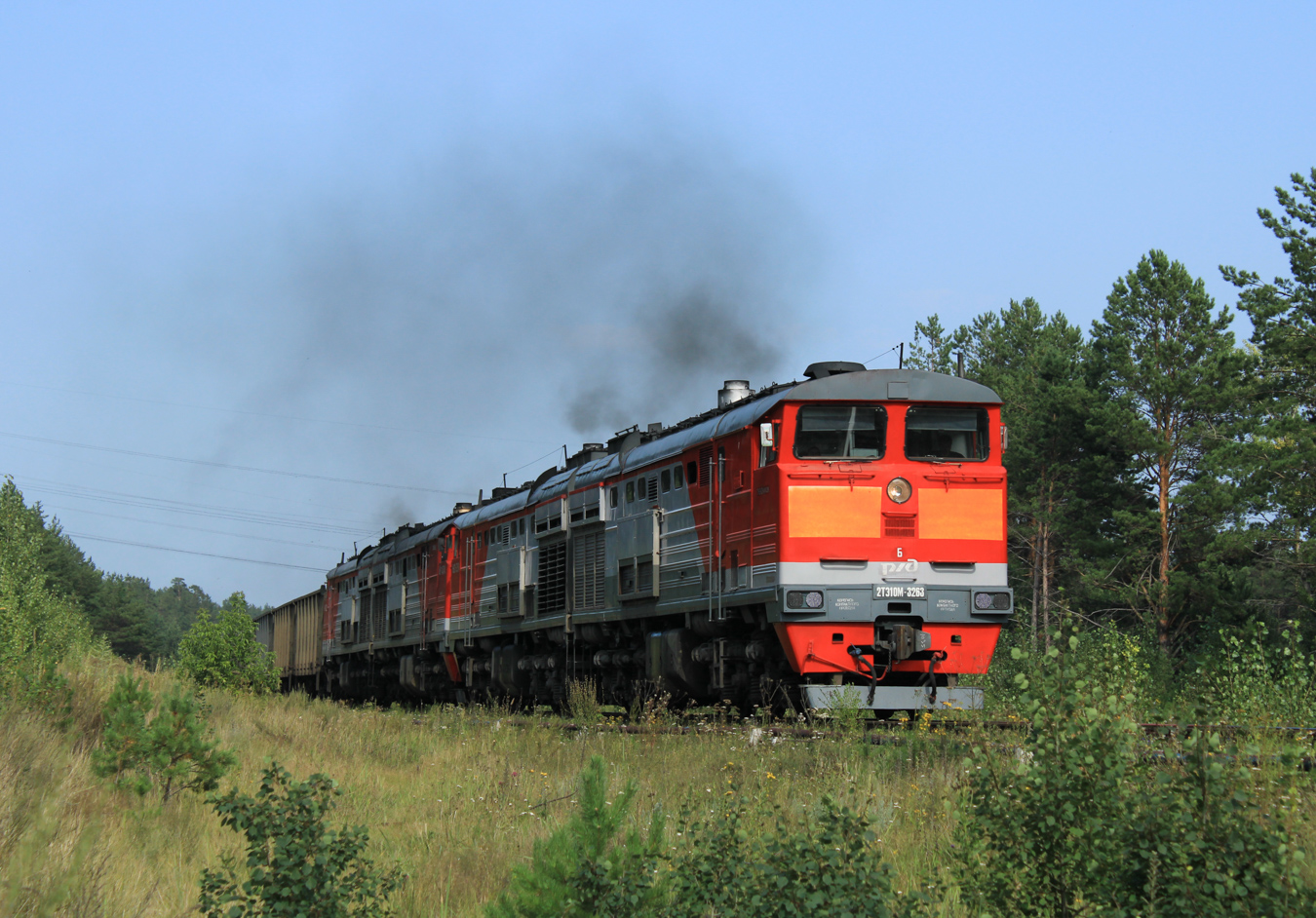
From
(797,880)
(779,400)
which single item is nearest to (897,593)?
(779,400)

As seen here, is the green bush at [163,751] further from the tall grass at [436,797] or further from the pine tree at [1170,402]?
the pine tree at [1170,402]

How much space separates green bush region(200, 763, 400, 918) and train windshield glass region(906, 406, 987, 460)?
9.76 m

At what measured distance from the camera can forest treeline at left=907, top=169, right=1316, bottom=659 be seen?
30.7 m

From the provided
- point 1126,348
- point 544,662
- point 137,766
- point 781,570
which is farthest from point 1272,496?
point 137,766

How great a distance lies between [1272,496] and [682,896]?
2875cm

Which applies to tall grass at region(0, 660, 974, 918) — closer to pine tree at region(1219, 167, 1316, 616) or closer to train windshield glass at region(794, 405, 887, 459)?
train windshield glass at region(794, 405, 887, 459)

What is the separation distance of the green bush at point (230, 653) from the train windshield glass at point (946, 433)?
75.3ft

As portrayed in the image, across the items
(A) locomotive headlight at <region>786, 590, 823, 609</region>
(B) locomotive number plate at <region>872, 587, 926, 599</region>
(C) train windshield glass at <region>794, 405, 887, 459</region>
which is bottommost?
(A) locomotive headlight at <region>786, 590, 823, 609</region>

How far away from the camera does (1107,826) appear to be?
5086mm

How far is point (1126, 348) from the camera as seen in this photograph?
122ft

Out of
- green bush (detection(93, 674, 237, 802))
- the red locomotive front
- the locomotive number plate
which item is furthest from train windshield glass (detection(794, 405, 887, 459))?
green bush (detection(93, 674, 237, 802))

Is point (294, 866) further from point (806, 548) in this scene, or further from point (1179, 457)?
point (1179, 457)

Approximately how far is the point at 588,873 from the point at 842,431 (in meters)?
10.3

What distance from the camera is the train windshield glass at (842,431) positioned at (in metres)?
14.4
